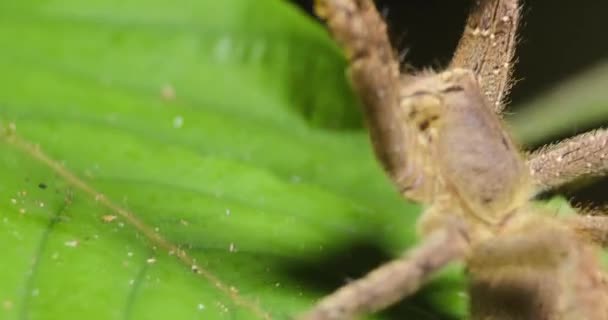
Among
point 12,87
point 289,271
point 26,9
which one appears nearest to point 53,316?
point 289,271

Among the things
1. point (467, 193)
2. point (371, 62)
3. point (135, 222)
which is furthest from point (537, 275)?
point (135, 222)

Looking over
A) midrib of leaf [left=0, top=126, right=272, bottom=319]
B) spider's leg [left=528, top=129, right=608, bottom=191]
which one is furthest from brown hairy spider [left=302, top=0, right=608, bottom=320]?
midrib of leaf [left=0, top=126, right=272, bottom=319]

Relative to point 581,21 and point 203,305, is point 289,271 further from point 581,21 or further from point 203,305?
point 581,21

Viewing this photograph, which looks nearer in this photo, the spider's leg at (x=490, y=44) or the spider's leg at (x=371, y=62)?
the spider's leg at (x=371, y=62)

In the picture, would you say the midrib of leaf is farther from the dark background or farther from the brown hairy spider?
the dark background

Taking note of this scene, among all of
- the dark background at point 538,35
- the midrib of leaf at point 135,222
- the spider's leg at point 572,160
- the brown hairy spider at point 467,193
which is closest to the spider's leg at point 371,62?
the brown hairy spider at point 467,193

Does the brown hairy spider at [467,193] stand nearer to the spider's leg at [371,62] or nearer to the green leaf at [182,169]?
the spider's leg at [371,62]
